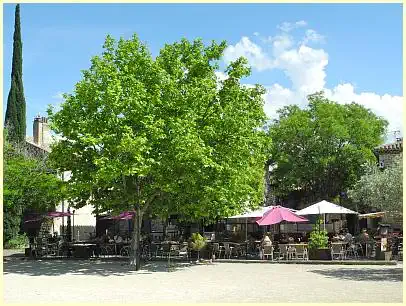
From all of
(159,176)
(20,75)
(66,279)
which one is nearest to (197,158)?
(159,176)

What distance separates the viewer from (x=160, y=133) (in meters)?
21.7

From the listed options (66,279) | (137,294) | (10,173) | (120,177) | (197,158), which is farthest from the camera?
(10,173)

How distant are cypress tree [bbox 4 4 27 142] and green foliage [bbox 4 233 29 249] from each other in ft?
22.3

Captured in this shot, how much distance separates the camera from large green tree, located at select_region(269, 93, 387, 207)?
43125mm

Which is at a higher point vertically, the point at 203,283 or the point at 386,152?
the point at 386,152

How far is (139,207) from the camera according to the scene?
79.2ft

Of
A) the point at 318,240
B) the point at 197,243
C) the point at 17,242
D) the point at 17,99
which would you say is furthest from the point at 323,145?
the point at 17,99

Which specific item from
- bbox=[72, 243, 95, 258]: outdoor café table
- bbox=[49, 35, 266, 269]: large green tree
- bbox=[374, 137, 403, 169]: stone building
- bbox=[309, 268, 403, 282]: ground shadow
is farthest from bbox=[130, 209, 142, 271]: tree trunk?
bbox=[374, 137, 403, 169]: stone building

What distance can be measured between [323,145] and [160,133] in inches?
950

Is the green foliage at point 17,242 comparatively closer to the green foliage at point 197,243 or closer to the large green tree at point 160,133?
the large green tree at point 160,133

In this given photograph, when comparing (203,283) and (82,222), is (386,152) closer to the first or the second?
(82,222)

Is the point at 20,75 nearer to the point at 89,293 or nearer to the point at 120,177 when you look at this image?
the point at 120,177

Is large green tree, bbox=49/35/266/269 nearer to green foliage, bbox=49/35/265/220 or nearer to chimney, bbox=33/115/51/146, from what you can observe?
green foliage, bbox=49/35/265/220

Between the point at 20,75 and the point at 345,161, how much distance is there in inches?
1000
